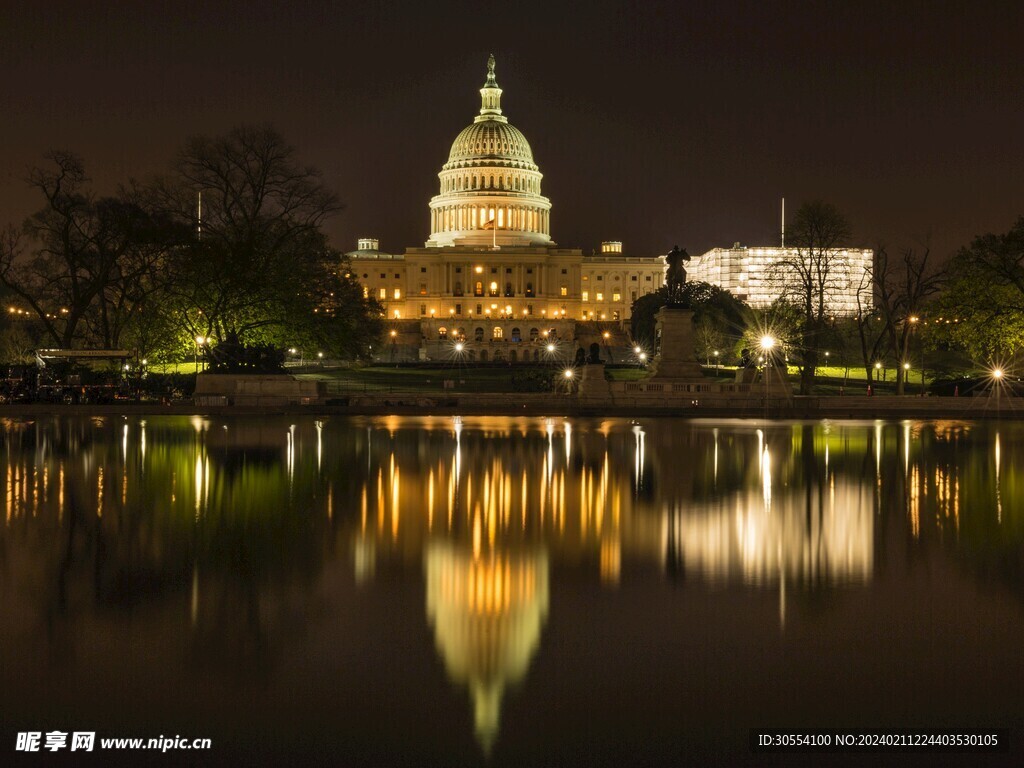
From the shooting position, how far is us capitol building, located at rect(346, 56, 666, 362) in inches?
5635

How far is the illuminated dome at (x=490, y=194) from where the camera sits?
167 m

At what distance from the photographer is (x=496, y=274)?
506 feet

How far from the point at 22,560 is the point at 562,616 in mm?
6848

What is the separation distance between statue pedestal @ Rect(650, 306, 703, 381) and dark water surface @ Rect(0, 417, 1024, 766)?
28279 mm

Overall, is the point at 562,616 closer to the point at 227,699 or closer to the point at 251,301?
the point at 227,699

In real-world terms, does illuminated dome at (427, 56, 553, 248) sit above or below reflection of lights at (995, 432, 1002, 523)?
above

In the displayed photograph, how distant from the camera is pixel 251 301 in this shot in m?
56.3

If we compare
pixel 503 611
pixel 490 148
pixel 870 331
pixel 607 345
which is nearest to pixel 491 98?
pixel 490 148

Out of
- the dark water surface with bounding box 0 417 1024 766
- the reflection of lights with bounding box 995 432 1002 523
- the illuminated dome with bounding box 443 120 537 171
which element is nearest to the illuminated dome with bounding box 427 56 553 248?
the illuminated dome with bounding box 443 120 537 171

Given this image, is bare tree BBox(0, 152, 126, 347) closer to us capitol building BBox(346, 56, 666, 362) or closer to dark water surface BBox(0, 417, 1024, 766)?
dark water surface BBox(0, 417, 1024, 766)

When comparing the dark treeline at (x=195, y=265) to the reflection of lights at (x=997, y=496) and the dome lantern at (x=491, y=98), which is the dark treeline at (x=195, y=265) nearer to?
the reflection of lights at (x=997, y=496)

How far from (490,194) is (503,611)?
156652mm

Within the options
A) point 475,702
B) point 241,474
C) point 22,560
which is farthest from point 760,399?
point 475,702

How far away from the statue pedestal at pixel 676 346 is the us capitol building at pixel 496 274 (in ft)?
244
